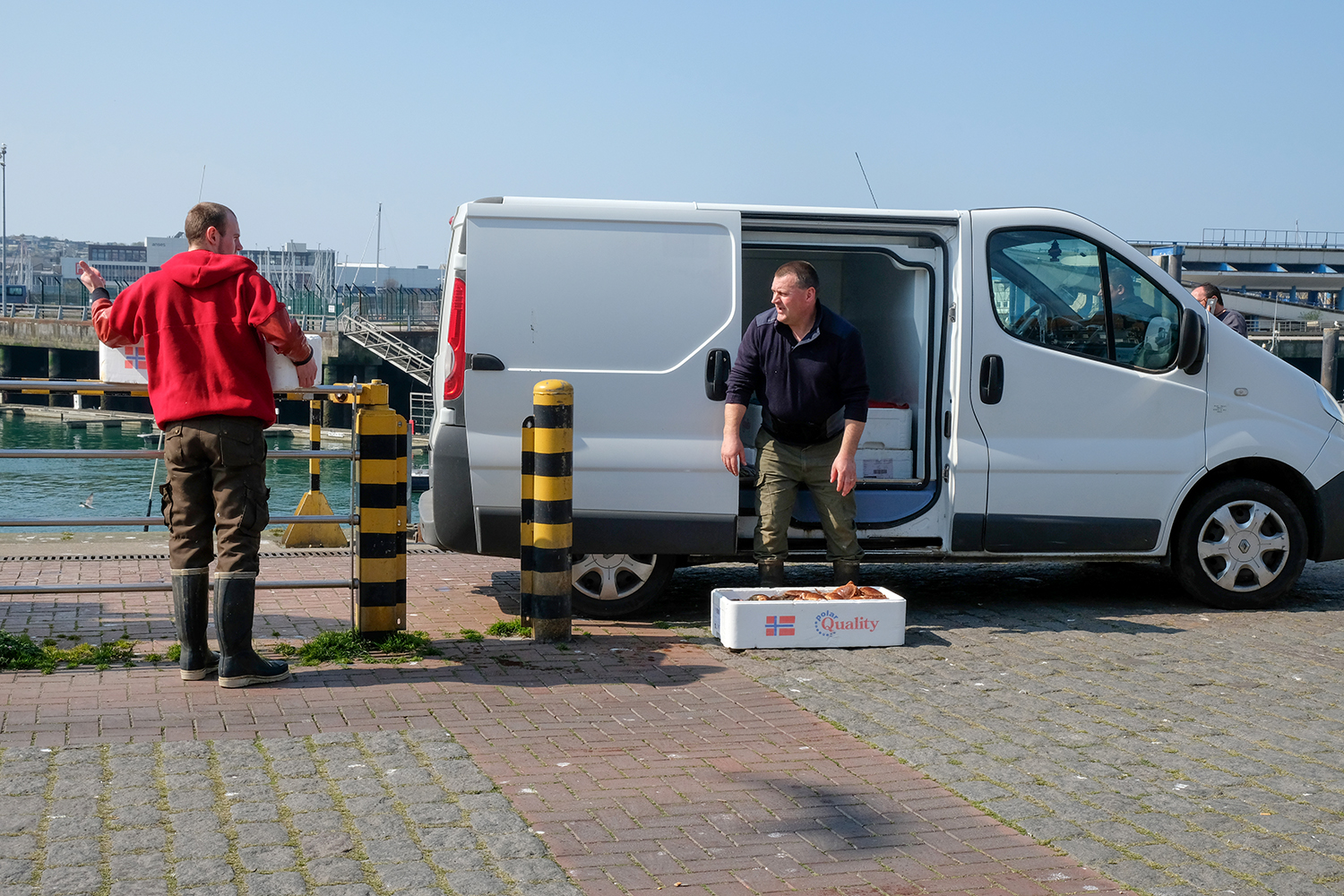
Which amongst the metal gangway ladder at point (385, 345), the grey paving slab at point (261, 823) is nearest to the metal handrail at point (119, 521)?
the grey paving slab at point (261, 823)

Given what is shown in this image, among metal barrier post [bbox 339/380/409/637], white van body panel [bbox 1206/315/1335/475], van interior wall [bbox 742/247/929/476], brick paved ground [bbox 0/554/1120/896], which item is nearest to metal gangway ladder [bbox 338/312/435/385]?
van interior wall [bbox 742/247/929/476]

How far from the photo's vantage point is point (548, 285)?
6.64 metres

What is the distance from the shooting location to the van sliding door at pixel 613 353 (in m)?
6.64

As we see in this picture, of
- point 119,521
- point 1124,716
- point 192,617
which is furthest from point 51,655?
point 1124,716

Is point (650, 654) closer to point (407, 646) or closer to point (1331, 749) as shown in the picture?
point (407, 646)

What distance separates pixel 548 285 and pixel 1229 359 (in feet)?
12.6

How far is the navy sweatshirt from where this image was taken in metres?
6.72

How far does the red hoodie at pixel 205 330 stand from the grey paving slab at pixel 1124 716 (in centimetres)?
252

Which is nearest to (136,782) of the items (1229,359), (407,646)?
(407,646)

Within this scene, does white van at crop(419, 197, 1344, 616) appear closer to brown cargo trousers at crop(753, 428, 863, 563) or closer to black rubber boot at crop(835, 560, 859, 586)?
brown cargo trousers at crop(753, 428, 863, 563)

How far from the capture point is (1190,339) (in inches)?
284

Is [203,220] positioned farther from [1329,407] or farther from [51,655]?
[1329,407]

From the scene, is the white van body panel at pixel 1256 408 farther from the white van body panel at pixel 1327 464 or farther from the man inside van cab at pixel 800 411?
the man inside van cab at pixel 800 411

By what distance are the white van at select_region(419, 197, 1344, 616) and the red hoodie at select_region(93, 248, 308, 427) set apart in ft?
5.05
